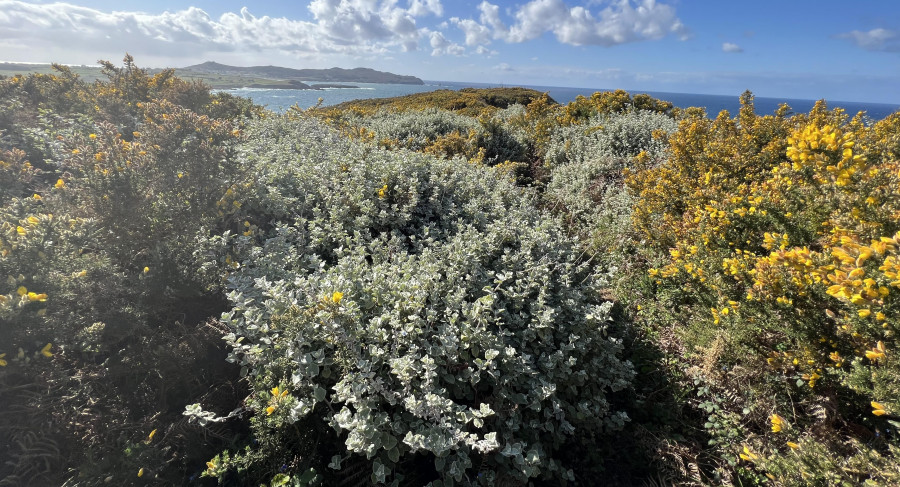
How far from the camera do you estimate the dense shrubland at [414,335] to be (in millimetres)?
2104

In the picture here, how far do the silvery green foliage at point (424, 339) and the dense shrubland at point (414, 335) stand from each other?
2 centimetres

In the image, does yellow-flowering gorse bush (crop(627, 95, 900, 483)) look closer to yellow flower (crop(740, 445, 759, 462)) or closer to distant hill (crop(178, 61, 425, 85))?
yellow flower (crop(740, 445, 759, 462))

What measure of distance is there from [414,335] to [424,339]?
105 millimetres

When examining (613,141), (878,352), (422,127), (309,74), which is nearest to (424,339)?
(878,352)

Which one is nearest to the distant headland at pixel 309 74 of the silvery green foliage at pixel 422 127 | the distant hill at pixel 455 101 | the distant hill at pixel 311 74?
the distant hill at pixel 311 74

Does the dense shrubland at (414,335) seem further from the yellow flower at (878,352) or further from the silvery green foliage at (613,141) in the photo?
the silvery green foliage at (613,141)

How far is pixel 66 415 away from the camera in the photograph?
2258mm

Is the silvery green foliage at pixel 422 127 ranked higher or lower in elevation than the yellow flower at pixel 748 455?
higher

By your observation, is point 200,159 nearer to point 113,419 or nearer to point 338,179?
point 338,179

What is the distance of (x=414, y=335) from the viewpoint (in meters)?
2.37

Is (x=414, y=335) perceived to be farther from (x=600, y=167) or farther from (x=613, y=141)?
(x=613, y=141)

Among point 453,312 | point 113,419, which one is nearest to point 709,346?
point 453,312

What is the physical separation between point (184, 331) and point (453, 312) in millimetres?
2038

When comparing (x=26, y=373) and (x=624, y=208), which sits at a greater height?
(x=624, y=208)
